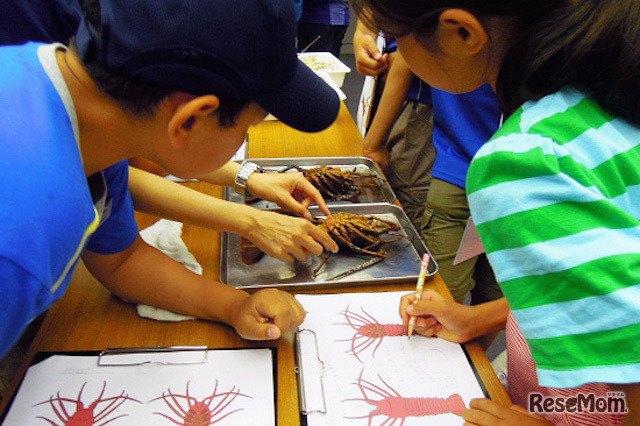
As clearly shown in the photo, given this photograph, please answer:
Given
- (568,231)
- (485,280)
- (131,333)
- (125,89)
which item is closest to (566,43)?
(568,231)

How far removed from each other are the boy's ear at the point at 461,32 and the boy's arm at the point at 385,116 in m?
0.95

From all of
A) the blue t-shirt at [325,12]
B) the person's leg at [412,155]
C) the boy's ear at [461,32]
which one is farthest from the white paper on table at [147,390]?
the blue t-shirt at [325,12]

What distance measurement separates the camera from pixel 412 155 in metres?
1.68

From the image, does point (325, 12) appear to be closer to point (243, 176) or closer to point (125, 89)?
point (243, 176)

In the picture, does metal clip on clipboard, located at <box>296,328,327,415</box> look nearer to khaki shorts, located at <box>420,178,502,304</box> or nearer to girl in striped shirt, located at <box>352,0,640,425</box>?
girl in striped shirt, located at <box>352,0,640,425</box>

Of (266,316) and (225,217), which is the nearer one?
(266,316)

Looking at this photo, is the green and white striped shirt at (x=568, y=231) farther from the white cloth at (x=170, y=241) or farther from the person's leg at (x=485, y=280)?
the person's leg at (x=485, y=280)

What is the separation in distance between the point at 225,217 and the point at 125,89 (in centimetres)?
55

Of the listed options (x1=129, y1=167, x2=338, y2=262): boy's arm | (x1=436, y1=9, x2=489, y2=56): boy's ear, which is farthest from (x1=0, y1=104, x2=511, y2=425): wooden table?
(x1=436, y1=9, x2=489, y2=56): boy's ear

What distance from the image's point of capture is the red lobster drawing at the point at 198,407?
67cm

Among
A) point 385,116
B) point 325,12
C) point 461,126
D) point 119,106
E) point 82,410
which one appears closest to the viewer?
point 119,106

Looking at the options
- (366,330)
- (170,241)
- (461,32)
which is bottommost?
(366,330)

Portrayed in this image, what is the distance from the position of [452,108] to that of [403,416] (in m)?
0.99

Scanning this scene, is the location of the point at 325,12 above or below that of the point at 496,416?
above
